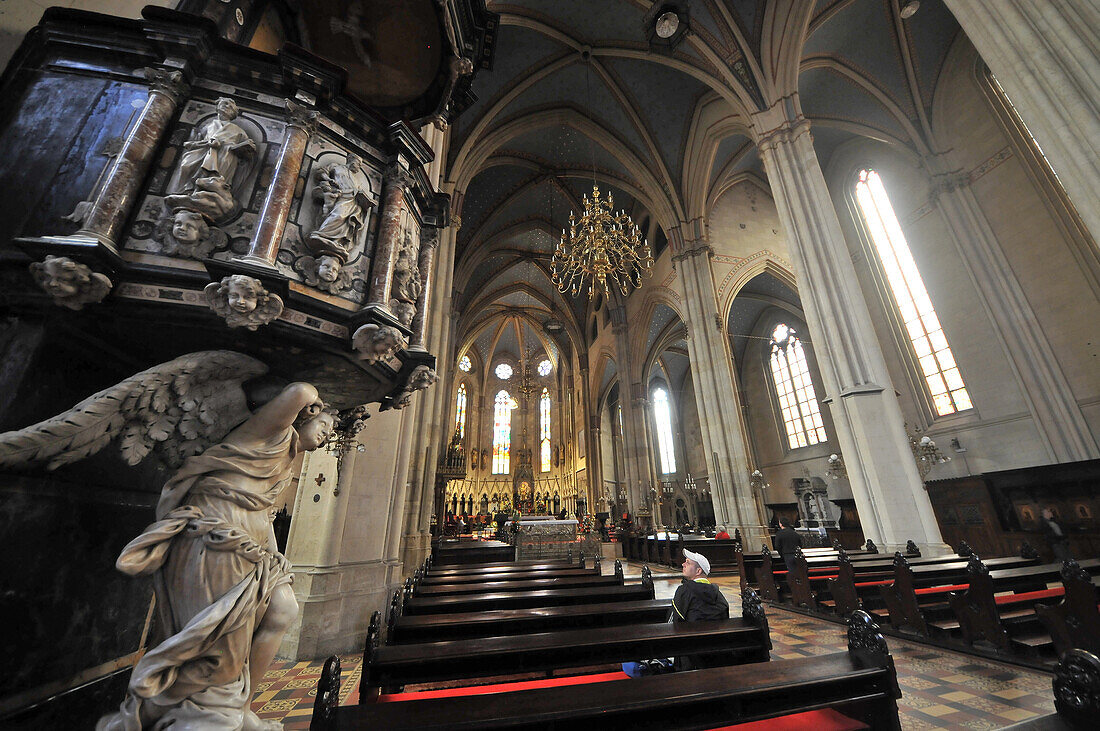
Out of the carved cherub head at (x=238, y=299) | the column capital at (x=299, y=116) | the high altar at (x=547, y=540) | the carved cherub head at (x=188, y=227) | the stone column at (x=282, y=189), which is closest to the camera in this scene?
the carved cherub head at (x=238, y=299)

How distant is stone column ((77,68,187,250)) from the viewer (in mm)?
1789

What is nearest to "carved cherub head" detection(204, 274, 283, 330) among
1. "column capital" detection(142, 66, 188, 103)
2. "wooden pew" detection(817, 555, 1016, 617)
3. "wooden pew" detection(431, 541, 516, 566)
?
"column capital" detection(142, 66, 188, 103)

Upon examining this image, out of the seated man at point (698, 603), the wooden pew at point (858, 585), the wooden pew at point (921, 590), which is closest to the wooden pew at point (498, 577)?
the seated man at point (698, 603)

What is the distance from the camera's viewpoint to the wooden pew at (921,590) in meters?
4.21

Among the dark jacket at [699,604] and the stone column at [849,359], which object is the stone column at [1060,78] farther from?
the dark jacket at [699,604]

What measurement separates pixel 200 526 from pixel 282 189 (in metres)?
1.64

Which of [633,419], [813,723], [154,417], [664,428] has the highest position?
[664,428]

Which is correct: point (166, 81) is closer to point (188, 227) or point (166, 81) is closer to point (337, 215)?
point (188, 227)

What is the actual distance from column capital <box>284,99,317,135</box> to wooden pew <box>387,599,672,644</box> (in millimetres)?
2951

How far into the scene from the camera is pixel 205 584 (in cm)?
147

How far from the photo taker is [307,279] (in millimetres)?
2170

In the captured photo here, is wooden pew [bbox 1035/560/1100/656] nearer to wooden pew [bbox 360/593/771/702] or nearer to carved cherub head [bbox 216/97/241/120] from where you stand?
wooden pew [bbox 360/593/771/702]

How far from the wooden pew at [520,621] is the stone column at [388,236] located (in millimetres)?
1992

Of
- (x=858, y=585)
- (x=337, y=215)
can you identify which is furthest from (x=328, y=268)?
(x=858, y=585)
